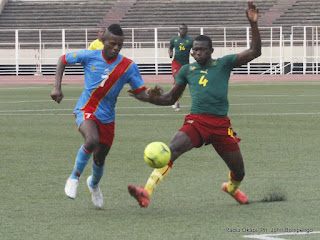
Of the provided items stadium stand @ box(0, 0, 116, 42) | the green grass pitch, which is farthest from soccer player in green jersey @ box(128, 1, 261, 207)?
stadium stand @ box(0, 0, 116, 42)

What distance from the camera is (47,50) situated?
47.4 m

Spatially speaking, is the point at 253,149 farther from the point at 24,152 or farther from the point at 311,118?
the point at 311,118

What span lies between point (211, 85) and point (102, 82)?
117 centimetres

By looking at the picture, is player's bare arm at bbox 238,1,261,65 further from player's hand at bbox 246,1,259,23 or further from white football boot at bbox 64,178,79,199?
white football boot at bbox 64,178,79,199

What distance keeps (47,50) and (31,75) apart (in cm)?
202

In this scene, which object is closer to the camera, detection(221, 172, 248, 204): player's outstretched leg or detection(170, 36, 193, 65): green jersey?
detection(221, 172, 248, 204): player's outstretched leg

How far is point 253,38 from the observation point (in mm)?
8875

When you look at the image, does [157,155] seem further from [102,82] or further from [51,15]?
[51,15]

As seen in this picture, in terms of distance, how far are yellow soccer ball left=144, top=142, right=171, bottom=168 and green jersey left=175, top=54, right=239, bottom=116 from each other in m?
0.77

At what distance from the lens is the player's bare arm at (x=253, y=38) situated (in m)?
8.78

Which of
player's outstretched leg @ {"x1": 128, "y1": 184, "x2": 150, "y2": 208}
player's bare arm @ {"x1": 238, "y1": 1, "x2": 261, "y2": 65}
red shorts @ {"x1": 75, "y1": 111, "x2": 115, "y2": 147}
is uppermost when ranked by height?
player's bare arm @ {"x1": 238, "y1": 1, "x2": 261, "y2": 65}

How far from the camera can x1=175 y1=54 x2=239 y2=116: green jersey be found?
920 cm

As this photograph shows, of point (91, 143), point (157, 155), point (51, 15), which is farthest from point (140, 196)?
point (51, 15)

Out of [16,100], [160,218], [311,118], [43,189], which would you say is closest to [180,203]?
[160,218]
